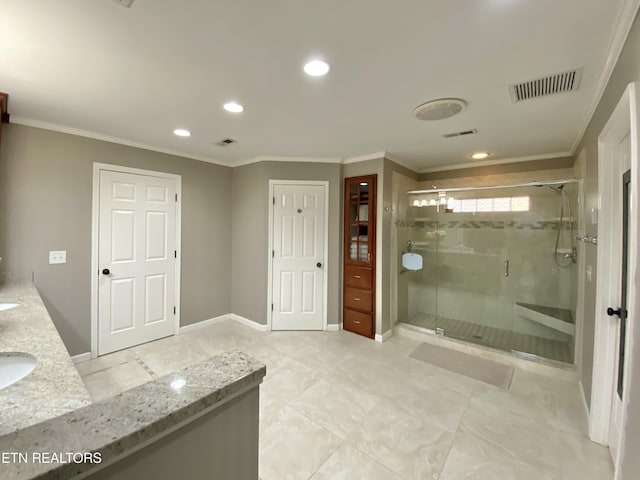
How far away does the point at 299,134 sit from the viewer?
274 centimetres

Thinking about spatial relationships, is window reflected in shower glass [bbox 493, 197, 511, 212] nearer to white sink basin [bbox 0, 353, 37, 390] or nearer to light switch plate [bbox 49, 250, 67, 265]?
white sink basin [bbox 0, 353, 37, 390]

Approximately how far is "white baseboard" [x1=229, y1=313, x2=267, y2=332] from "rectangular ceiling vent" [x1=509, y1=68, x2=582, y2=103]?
354 cm

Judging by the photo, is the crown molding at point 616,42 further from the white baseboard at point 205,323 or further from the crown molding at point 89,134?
the white baseboard at point 205,323

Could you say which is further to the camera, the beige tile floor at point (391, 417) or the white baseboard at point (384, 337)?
the white baseboard at point (384, 337)

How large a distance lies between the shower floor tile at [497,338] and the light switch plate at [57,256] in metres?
4.03

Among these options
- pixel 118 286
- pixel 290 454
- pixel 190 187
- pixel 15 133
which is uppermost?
pixel 15 133

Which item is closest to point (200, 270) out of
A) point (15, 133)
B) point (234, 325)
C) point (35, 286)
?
point (234, 325)

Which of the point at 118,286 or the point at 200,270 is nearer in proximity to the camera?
the point at 118,286

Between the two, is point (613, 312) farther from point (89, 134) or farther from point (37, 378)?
point (89, 134)

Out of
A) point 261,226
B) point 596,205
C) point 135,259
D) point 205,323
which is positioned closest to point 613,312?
point 596,205

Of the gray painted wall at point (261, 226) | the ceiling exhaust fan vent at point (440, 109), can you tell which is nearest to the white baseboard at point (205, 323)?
the gray painted wall at point (261, 226)

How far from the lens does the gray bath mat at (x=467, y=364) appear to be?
2.62 meters

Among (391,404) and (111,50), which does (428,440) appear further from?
(111,50)

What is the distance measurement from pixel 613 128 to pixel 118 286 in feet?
14.4
